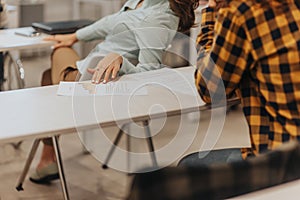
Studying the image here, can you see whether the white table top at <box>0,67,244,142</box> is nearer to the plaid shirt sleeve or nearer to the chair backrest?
the plaid shirt sleeve

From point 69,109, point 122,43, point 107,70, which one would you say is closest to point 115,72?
point 107,70

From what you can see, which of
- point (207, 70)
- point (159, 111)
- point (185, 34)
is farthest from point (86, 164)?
point (207, 70)

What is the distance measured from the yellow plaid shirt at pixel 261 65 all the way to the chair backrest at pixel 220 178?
28cm

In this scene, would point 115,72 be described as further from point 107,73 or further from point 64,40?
point 64,40

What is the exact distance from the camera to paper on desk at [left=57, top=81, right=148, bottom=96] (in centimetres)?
194

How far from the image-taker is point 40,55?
5.60 metres

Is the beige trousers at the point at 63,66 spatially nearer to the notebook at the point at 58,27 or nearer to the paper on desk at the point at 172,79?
the notebook at the point at 58,27

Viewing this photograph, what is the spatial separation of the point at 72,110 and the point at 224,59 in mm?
620

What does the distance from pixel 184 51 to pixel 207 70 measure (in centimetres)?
186

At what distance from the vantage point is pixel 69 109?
5.89 ft

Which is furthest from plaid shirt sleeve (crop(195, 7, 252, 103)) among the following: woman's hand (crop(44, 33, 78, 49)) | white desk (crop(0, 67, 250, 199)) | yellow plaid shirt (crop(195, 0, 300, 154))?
woman's hand (crop(44, 33, 78, 49))

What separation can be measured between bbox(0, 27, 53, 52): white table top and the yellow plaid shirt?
145 cm

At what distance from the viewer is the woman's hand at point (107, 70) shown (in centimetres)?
207

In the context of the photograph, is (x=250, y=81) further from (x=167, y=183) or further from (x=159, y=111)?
(x=167, y=183)
